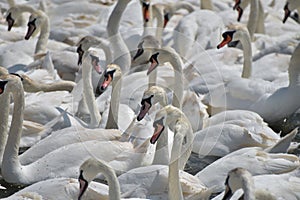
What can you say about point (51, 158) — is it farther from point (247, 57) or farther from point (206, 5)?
point (206, 5)

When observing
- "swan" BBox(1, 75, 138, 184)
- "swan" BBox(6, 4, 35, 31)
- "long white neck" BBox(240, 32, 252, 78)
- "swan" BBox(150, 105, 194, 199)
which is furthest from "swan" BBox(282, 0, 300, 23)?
"swan" BBox(150, 105, 194, 199)

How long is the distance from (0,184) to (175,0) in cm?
708

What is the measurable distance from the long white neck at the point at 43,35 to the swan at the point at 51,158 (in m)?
3.22

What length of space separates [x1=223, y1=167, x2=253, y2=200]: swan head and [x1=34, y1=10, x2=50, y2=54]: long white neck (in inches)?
217

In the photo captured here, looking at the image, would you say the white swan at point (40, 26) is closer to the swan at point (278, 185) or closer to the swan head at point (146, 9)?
the swan head at point (146, 9)

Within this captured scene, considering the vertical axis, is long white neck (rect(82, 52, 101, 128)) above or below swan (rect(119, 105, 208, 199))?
below

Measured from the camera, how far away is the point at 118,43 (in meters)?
11.8

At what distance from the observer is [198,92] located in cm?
1112

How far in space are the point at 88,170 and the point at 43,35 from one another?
510 centimetres

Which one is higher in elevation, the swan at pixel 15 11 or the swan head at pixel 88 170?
the swan head at pixel 88 170

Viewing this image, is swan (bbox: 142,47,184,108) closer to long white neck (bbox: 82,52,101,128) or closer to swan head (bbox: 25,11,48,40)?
long white neck (bbox: 82,52,101,128)

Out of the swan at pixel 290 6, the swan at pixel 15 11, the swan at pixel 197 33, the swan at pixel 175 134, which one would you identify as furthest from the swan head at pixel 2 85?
the swan at pixel 290 6

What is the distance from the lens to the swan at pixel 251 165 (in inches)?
334

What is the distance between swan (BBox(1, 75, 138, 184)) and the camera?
8.78 meters
